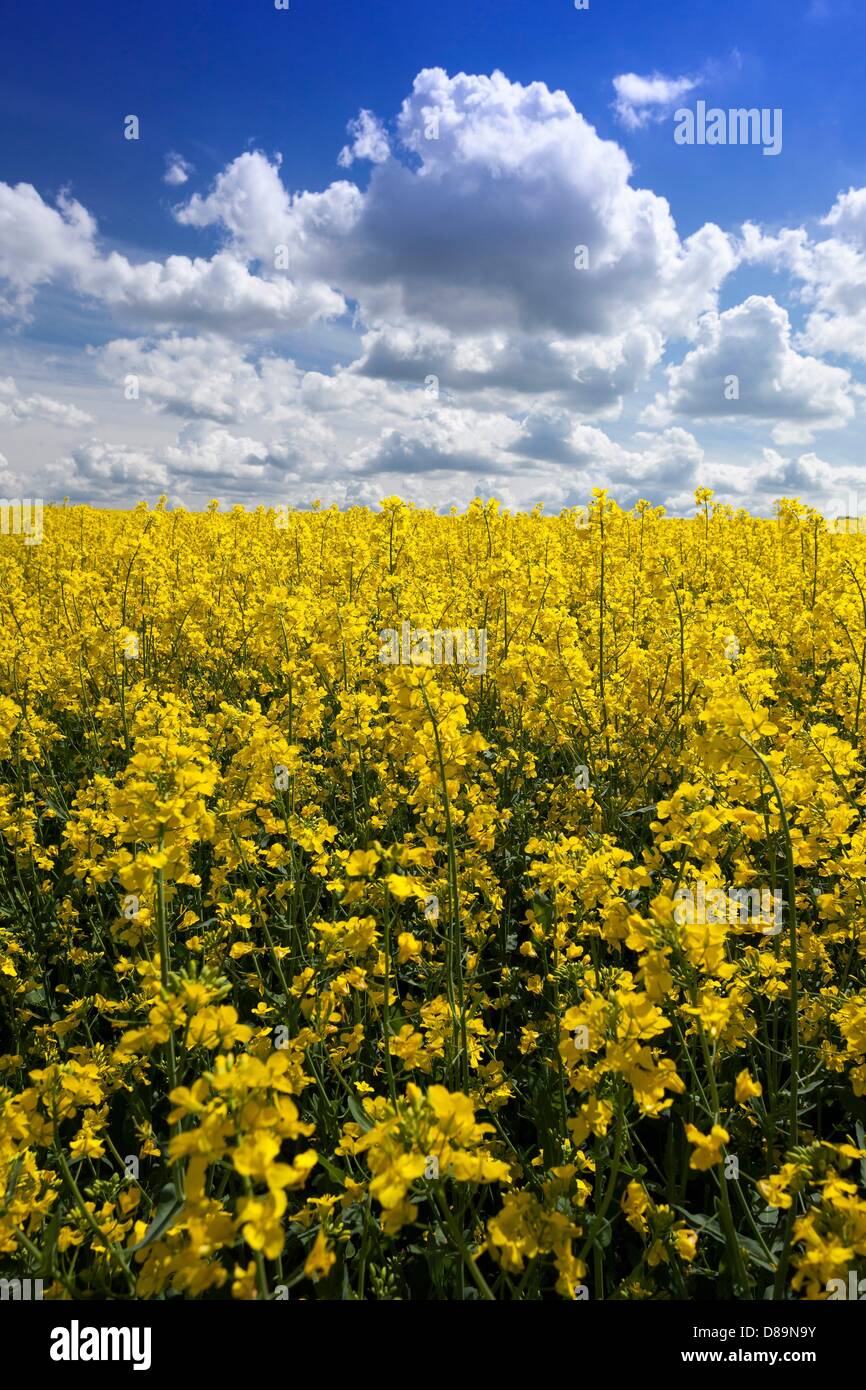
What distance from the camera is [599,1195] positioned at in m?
1.87

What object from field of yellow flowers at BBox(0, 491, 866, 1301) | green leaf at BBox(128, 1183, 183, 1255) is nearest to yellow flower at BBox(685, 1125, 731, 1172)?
field of yellow flowers at BBox(0, 491, 866, 1301)

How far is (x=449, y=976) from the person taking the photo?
93.7 inches

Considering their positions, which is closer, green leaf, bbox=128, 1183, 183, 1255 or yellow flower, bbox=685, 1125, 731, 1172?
yellow flower, bbox=685, 1125, 731, 1172

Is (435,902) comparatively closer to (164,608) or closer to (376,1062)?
(376,1062)

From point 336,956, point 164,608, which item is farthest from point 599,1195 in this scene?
point 164,608

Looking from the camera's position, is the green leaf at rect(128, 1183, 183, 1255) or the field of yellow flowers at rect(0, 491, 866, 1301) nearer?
the field of yellow flowers at rect(0, 491, 866, 1301)

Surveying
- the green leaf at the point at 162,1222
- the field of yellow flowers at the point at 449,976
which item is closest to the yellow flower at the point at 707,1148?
the field of yellow flowers at the point at 449,976

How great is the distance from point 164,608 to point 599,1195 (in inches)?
234

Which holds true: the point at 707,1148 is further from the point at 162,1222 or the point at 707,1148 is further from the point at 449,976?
the point at 162,1222

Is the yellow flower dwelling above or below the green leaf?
above

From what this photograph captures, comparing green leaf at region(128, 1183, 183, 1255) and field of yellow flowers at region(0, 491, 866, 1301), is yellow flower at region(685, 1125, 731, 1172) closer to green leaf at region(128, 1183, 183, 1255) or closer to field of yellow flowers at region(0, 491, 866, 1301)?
field of yellow flowers at region(0, 491, 866, 1301)

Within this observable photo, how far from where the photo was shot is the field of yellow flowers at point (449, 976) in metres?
1.44

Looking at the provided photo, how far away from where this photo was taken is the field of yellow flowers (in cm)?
144

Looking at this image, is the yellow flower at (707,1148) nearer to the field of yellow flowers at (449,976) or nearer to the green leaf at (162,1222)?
the field of yellow flowers at (449,976)
